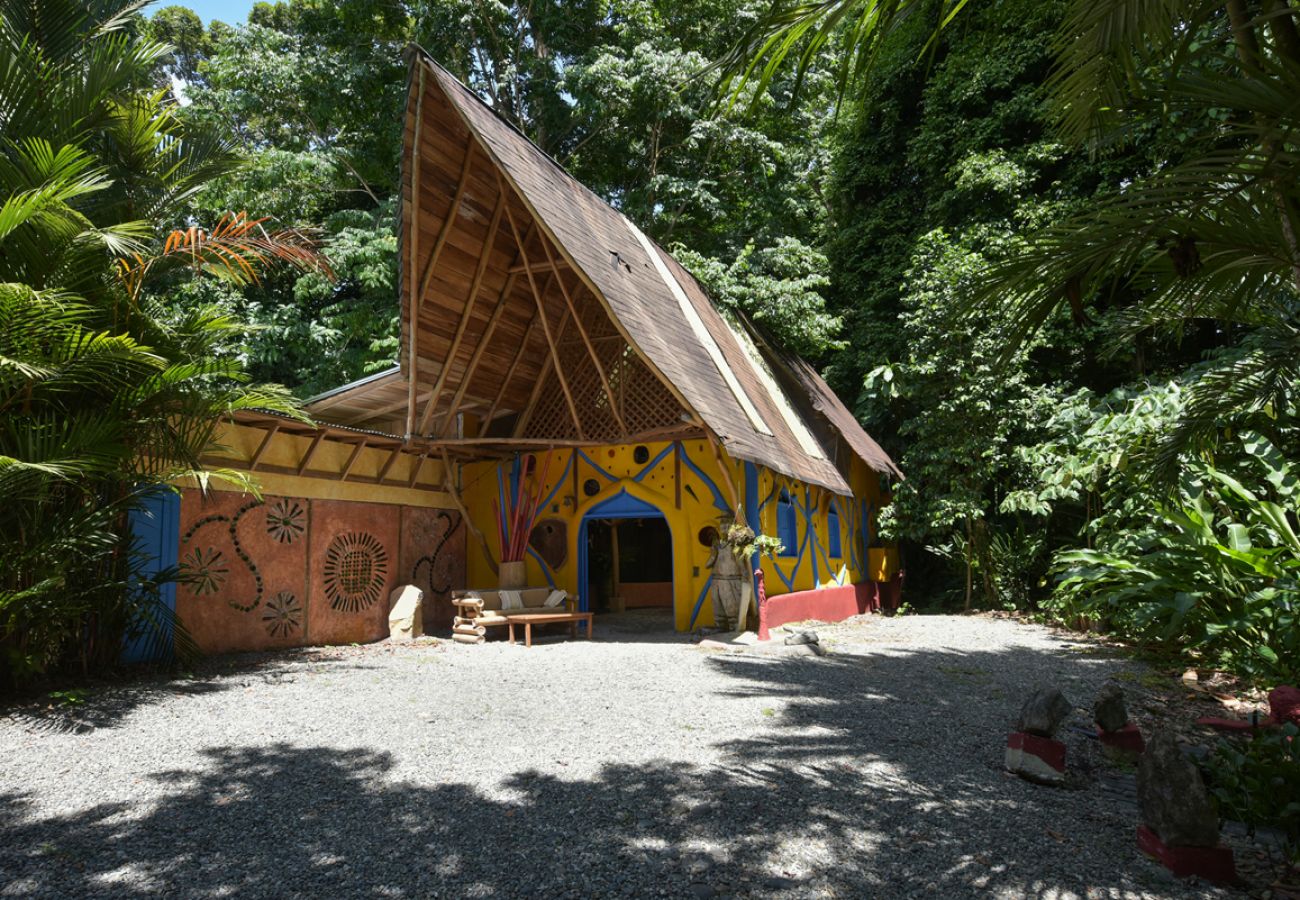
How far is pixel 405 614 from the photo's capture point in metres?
9.30

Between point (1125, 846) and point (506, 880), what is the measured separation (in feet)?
8.05

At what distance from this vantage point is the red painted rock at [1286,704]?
4.18m

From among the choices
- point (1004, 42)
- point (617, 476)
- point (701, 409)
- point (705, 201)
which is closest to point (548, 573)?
point (617, 476)

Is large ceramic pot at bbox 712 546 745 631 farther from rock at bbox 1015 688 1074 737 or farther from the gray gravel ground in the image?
rock at bbox 1015 688 1074 737

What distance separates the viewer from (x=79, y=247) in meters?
5.21

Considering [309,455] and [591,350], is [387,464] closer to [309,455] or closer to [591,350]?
[309,455]

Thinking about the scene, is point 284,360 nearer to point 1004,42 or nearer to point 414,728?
point 414,728

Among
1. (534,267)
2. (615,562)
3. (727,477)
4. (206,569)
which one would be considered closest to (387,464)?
(206,569)

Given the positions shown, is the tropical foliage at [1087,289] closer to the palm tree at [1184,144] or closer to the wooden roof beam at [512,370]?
the palm tree at [1184,144]

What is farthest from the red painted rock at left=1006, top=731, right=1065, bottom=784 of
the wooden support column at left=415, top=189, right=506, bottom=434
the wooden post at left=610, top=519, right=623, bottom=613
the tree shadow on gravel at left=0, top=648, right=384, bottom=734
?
the wooden post at left=610, top=519, right=623, bottom=613

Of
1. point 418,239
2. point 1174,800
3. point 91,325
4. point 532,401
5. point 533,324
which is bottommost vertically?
point 1174,800

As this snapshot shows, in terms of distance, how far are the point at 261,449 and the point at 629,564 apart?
880cm

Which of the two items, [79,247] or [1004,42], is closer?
[79,247]

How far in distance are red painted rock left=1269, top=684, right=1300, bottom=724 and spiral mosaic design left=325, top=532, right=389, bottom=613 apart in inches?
327
